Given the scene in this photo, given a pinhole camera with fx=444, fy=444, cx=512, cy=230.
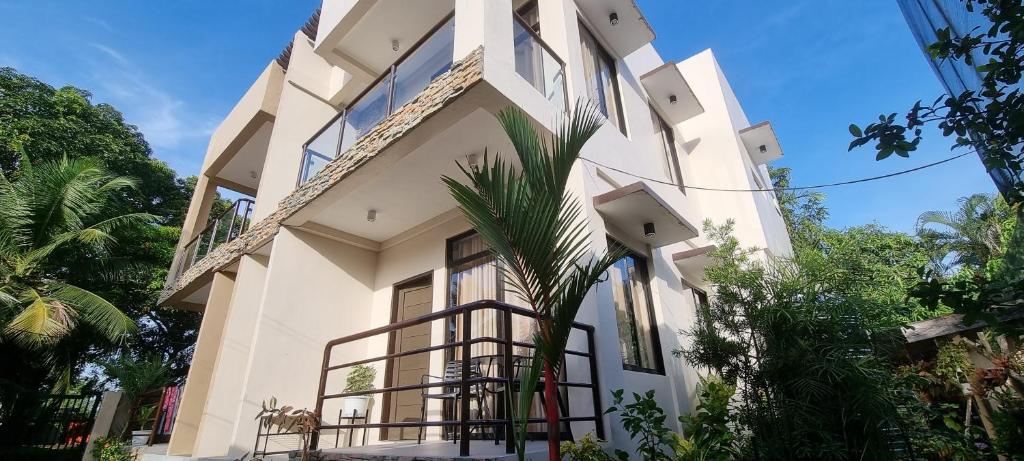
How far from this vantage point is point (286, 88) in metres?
8.52

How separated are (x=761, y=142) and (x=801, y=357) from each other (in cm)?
865

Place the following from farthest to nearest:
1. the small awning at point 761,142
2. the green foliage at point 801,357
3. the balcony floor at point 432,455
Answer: the small awning at point 761,142
the green foliage at point 801,357
the balcony floor at point 432,455

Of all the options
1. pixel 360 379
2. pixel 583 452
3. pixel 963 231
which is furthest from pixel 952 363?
pixel 963 231

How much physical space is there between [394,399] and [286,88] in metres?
6.20

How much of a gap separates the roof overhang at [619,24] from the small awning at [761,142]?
4338 millimetres

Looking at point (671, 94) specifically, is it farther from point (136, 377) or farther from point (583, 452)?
point (136, 377)

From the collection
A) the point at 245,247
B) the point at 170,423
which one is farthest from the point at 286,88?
the point at 170,423

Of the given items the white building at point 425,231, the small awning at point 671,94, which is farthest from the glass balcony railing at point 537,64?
the small awning at point 671,94

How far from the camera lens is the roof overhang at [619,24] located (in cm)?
700

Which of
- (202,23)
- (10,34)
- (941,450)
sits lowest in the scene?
(941,450)

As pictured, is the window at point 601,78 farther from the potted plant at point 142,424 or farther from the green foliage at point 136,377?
the green foliage at point 136,377

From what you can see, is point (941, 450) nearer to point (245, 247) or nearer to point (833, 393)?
point (833, 393)

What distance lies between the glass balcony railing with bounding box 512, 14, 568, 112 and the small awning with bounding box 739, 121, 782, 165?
6.93m

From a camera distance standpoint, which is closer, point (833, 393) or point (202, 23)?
point (833, 393)
